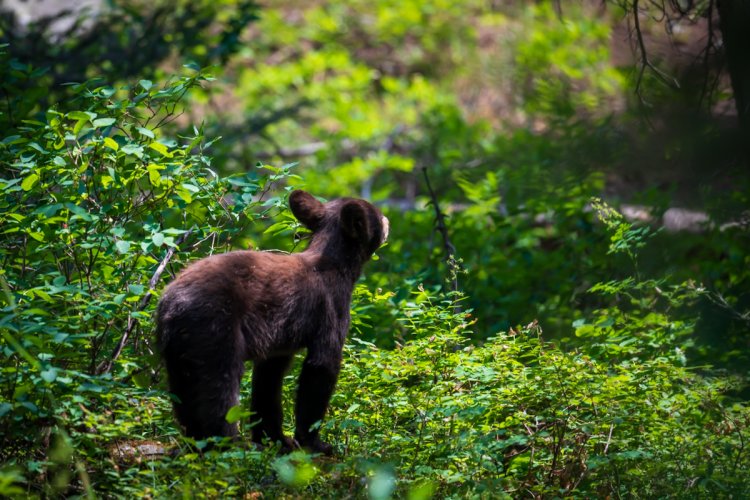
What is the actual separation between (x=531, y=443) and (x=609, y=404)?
2.01 feet

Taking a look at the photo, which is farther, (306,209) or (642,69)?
(306,209)

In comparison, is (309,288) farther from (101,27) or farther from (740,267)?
(101,27)

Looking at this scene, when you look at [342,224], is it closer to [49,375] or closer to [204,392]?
[204,392]

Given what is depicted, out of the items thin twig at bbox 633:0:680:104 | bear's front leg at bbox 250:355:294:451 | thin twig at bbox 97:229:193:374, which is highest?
thin twig at bbox 633:0:680:104

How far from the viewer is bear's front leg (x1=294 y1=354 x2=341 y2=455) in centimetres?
582

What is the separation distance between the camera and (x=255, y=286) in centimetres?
559

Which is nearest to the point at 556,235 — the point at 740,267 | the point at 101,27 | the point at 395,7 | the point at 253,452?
the point at 740,267

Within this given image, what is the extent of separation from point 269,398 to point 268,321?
810mm

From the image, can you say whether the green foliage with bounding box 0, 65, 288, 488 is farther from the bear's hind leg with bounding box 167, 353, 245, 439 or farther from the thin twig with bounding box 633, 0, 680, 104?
the thin twig with bounding box 633, 0, 680, 104

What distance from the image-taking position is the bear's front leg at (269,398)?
6.11 metres

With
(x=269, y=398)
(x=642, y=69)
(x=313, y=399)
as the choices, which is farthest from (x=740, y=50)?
(x=269, y=398)

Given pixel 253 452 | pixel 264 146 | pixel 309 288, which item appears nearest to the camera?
pixel 253 452

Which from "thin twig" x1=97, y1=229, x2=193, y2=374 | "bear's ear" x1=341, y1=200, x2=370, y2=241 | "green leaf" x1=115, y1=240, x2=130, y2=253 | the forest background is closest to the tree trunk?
the forest background

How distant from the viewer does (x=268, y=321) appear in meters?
5.61
